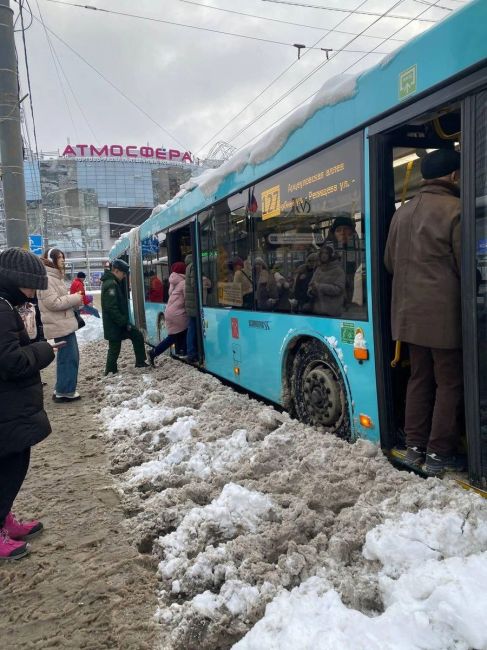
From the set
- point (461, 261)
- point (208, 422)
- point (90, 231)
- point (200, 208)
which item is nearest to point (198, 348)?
point (200, 208)

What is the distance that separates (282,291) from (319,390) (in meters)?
1.05

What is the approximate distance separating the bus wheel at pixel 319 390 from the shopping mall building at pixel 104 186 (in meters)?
80.8

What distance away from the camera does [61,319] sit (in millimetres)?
6445

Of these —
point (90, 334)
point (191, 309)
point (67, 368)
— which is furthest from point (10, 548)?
point (90, 334)

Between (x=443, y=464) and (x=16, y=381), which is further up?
(x=16, y=381)

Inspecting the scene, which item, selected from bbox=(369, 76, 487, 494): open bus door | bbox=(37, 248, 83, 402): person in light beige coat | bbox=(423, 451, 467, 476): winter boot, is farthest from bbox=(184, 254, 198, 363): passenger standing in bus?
bbox=(423, 451, 467, 476): winter boot

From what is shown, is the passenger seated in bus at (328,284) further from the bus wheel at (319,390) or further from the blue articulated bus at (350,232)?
the bus wheel at (319,390)

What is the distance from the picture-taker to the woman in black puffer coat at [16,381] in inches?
109

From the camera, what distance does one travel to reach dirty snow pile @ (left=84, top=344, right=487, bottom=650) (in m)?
1.99

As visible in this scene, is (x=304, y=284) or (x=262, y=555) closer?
(x=262, y=555)

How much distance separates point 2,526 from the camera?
118 inches

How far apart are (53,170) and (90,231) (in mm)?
12222

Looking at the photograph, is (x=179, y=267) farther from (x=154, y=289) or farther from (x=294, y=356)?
(x=294, y=356)

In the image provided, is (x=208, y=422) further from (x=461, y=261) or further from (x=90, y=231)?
(x=90, y=231)
